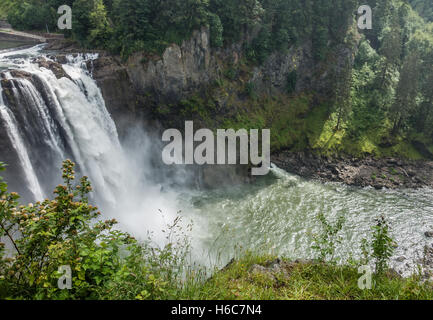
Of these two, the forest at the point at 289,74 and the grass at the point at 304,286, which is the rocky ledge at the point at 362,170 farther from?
the grass at the point at 304,286

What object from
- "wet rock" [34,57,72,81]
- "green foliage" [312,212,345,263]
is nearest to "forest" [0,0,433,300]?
"wet rock" [34,57,72,81]

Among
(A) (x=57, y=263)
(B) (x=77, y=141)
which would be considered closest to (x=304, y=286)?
(A) (x=57, y=263)

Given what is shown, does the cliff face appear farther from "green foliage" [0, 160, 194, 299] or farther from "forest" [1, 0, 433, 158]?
"green foliage" [0, 160, 194, 299]

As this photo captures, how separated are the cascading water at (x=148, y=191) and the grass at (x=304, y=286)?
729 centimetres

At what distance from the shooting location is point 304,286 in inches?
283

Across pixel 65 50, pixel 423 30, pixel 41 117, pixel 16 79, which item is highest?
pixel 423 30

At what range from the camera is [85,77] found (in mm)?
22297

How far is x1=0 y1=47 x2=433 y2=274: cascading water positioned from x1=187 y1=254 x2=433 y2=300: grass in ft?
23.9

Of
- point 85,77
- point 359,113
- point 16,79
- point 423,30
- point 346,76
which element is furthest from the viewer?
point 423,30

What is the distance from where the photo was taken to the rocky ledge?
2911 cm

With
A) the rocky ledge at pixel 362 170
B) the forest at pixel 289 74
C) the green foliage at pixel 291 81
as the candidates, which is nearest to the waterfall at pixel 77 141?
the forest at pixel 289 74
